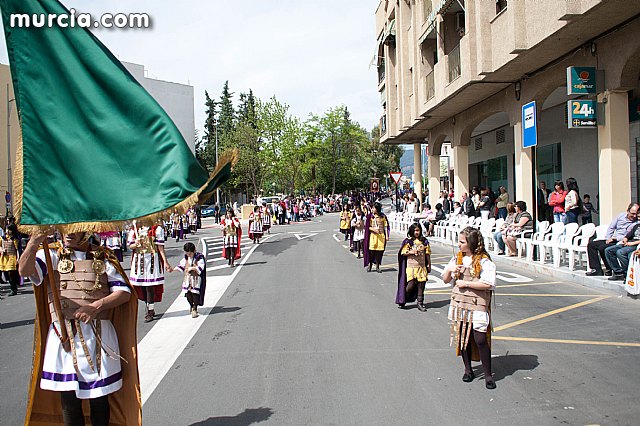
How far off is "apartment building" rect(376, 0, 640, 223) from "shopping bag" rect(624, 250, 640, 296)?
484 centimetres

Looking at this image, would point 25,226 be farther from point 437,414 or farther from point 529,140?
point 529,140

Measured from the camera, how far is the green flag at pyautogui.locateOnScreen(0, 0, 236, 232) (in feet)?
12.5

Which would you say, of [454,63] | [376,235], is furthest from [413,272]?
[454,63]

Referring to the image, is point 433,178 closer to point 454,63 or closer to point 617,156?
point 454,63

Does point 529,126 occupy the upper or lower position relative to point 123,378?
upper

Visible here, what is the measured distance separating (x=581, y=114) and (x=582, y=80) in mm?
869

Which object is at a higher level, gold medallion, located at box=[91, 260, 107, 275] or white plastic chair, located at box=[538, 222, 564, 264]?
gold medallion, located at box=[91, 260, 107, 275]

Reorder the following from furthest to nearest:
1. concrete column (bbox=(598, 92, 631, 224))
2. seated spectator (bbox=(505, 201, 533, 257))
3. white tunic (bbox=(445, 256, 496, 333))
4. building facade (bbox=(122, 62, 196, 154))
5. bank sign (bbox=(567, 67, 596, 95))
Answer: building facade (bbox=(122, 62, 196, 154))
seated spectator (bbox=(505, 201, 533, 257))
bank sign (bbox=(567, 67, 596, 95))
concrete column (bbox=(598, 92, 631, 224))
white tunic (bbox=(445, 256, 496, 333))

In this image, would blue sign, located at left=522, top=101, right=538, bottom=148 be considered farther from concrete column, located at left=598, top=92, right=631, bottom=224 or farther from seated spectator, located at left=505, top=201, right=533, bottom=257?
concrete column, located at left=598, top=92, right=631, bottom=224

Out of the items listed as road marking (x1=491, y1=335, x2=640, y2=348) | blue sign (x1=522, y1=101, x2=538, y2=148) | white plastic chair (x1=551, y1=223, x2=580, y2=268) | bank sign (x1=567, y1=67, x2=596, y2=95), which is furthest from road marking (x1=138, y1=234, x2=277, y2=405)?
blue sign (x1=522, y1=101, x2=538, y2=148)

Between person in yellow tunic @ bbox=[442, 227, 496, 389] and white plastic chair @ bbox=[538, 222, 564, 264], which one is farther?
white plastic chair @ bbox=[538, 222, 564, 264]

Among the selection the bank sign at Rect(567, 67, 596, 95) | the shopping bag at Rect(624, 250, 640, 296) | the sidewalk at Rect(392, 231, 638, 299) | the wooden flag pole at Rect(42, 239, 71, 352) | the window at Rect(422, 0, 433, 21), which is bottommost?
the sidewalk at Rect(392, 231, 638, 299)

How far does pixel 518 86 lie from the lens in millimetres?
20219

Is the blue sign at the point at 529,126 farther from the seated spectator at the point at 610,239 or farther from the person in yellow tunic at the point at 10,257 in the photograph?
the person in yellow tunic at the point at 10,257
